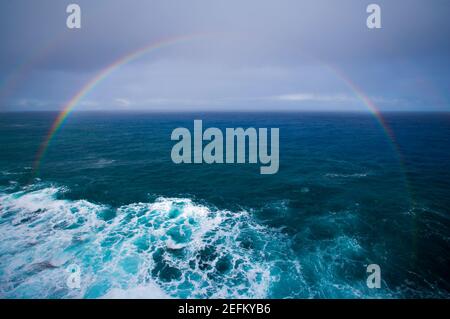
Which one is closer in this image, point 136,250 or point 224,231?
point 136,250

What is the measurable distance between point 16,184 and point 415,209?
55530 millimetres

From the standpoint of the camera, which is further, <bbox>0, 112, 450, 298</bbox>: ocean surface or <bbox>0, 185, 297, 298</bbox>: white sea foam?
<bbox>0, 112, 450, 298</bbox>: ocean surface

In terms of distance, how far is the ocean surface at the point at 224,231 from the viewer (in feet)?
61.2

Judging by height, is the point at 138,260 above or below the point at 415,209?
below

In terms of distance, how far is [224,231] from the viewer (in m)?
25.4

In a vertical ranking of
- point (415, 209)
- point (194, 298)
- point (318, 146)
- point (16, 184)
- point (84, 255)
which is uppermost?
point (318, 146)

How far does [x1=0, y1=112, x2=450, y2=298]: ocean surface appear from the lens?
18.6m

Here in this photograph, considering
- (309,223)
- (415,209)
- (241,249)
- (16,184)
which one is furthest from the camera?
(16,184)

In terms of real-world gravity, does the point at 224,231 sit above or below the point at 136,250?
above

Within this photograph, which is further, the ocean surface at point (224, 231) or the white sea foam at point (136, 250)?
the ocean surface at point (224, 231)

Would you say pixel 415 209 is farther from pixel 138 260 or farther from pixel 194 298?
pixel 138 260
